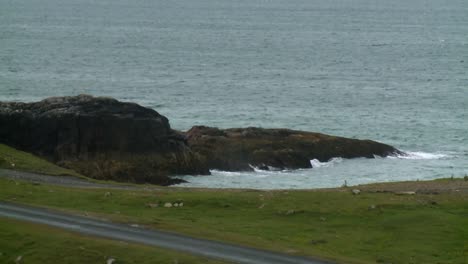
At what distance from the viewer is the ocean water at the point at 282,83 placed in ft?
185

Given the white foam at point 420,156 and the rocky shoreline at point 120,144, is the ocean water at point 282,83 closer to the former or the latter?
the white foam at point 420,156

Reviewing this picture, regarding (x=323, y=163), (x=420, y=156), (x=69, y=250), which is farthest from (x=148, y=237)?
Result: (x=420, y=156)

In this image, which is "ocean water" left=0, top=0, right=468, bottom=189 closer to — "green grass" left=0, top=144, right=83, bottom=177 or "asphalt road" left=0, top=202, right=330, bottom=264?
"green grass" left=0, top=144, right=83, bottom=177

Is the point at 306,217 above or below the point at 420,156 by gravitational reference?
above

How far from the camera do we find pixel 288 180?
48.8m

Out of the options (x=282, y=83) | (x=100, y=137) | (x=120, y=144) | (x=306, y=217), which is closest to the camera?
(x=306, y=217)

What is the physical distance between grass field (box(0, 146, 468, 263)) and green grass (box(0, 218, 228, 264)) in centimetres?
8

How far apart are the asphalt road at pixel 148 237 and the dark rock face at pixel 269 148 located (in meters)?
22.2

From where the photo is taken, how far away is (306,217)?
28.9m

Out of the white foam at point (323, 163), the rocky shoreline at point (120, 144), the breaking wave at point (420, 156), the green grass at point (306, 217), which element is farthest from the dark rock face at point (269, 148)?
the green grass at point (306, 217)

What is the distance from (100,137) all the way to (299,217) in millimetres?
20073

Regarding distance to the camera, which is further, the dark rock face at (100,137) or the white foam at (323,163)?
the white foam at (323,163)

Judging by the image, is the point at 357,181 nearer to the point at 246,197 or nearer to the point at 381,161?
the point at 381,161

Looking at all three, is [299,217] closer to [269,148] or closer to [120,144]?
[120,144]
